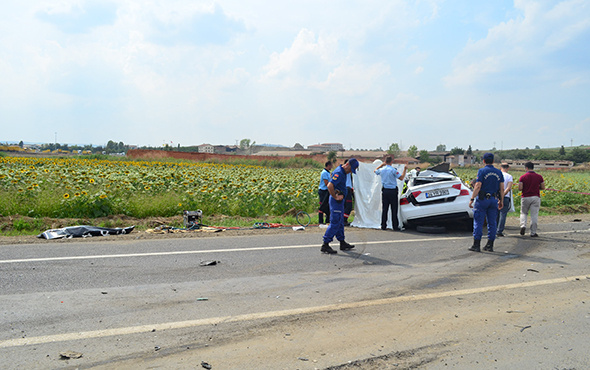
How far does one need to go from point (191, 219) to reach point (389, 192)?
517 cm

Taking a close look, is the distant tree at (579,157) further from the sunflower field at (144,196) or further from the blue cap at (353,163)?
the blue cap at (353,163)

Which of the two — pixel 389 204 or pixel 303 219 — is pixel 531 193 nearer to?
pixel 389 204

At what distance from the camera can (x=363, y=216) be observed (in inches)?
492

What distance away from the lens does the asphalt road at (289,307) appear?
407 cm

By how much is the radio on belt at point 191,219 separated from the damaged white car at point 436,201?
5.29 meters

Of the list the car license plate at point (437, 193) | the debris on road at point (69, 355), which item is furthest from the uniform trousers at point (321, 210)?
the debris on road at point (69, 355)

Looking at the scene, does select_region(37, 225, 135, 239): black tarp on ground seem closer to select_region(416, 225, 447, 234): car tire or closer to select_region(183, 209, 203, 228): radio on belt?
select_region(183, 209, 203, 228): radio on belt

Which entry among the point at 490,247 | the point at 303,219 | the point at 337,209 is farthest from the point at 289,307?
the point at 303,219

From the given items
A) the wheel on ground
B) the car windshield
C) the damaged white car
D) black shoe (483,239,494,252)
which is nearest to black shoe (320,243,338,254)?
black shoe (483,239,494,252)

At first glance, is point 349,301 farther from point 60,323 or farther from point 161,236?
point 161,236

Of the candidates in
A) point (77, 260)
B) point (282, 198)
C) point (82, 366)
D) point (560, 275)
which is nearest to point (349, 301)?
point (82, 366)

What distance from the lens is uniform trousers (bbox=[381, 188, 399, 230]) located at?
459 inches

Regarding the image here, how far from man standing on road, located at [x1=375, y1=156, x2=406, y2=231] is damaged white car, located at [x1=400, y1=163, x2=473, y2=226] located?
22 centimetres

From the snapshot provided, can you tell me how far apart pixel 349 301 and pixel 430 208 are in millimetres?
6356
